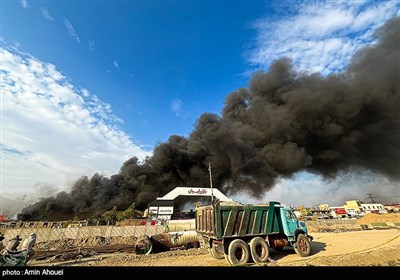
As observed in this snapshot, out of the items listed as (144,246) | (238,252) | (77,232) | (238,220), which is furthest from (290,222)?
(77,232)

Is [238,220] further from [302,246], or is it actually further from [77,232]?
[77,232]

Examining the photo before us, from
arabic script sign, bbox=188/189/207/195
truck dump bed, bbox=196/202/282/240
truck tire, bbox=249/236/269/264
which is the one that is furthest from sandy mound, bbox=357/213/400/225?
truck tire, bbox=249/236/269/264

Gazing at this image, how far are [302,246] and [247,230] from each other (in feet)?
11.3

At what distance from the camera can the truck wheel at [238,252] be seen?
8570mm

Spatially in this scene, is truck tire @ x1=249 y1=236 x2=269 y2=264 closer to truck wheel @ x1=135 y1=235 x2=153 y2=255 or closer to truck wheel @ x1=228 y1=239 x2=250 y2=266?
truck wheel @ x1=228 y1=239 x2=250 y2=266

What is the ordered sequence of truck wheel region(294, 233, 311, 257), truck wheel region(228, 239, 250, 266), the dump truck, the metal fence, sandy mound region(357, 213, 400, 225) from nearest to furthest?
truck wheel region(228, 239, 250, 266) < the dump truck < truck wheel region(294, 233, 311, 257) < the metal fence < sandy mound region(357, 213, 400, 225)

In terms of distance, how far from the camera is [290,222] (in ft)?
35.6

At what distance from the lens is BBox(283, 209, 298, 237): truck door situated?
35.0ft

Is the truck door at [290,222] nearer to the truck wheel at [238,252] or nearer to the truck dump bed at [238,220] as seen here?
the truck dump bed at [238,220]

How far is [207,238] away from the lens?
404 inches

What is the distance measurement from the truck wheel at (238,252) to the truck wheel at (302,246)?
10.4 ft
